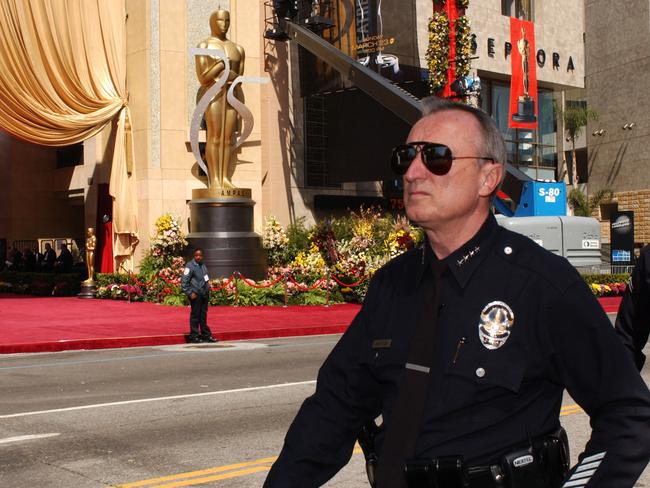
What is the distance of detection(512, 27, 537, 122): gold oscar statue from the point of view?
43.4 metres

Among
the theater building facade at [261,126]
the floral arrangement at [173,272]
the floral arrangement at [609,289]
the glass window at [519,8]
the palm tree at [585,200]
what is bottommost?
the floral arrangement at [609,289]

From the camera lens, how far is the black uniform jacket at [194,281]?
1756 centimetres

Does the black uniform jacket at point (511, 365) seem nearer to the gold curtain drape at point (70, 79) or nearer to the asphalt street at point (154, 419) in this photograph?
the asphalt street at point (154, 419)

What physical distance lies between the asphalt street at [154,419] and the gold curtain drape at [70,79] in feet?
51.7

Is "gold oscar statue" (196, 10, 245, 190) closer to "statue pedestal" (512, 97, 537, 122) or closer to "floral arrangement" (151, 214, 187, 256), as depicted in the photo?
"floral arrangement" (151, 214, 187, 256)

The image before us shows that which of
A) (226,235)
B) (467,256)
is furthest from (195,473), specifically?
(226,235)

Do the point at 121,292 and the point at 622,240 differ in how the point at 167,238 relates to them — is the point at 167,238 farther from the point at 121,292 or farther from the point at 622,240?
the point at 622,240

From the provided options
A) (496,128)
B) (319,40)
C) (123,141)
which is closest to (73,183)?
(123,141)

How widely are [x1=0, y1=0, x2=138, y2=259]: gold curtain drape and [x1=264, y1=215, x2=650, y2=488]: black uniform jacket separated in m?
28.3

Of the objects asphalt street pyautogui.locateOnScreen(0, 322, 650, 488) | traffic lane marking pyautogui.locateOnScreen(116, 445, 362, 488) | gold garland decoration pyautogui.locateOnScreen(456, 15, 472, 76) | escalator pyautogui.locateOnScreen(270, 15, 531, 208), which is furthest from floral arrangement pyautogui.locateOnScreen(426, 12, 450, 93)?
traffic lane marking pyautogui.locateOnScreen(116, 445, 362, 488)

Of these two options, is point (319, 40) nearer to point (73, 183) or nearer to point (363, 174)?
point (363, 174)

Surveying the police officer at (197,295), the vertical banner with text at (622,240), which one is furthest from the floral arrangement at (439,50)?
the police officer at (197,295)

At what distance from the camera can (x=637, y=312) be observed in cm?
558

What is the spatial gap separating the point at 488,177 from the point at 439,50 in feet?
102
